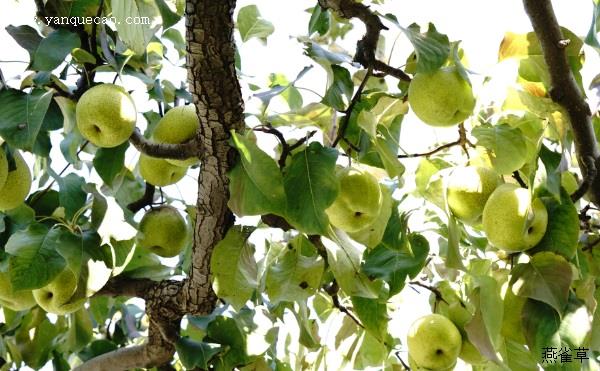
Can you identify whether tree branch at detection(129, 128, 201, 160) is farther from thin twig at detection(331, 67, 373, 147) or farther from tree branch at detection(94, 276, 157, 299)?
tree branch at detection(94, 276, 157, 299)

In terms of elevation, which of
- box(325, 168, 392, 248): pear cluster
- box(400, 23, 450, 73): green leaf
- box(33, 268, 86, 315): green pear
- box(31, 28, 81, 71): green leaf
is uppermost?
box(400, 23, 450, 73): green leaf

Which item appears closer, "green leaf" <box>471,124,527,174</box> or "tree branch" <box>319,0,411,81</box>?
"green leaf" <box>471,124,527,174</box>

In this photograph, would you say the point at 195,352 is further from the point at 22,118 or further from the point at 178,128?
the point at 22,118

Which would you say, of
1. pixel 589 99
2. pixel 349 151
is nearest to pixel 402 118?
pixel 349 151

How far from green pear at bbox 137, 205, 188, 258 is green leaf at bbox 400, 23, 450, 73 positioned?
0.81 meters

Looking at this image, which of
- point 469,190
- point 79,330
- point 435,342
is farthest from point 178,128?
point 79,330

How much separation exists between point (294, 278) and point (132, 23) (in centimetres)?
62

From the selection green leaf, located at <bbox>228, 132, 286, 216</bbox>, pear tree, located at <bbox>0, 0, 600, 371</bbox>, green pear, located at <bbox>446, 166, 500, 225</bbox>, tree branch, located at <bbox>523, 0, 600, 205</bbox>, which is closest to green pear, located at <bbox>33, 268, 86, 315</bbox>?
pear tree, located at <bbox>0, 0, 600, 371</bbox>

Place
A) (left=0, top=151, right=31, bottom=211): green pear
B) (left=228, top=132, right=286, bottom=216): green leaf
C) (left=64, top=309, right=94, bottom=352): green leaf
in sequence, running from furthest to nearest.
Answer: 1. (left=64, top=309, right=94, bottom=352): green leaf
2. (left=0, top=151, right=31, bottom=211): green pear
3. (left=228, top=132, right=286, bottom=216): green leaf

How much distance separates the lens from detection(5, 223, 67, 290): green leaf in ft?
5.00

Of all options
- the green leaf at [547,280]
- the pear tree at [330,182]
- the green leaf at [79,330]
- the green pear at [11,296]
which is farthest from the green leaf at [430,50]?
the green leaf at [79,330]

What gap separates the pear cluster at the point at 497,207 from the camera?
133cm

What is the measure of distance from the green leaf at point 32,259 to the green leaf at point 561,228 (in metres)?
1.03

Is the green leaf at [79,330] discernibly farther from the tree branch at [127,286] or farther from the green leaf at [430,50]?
the green leaf at [430,50]
